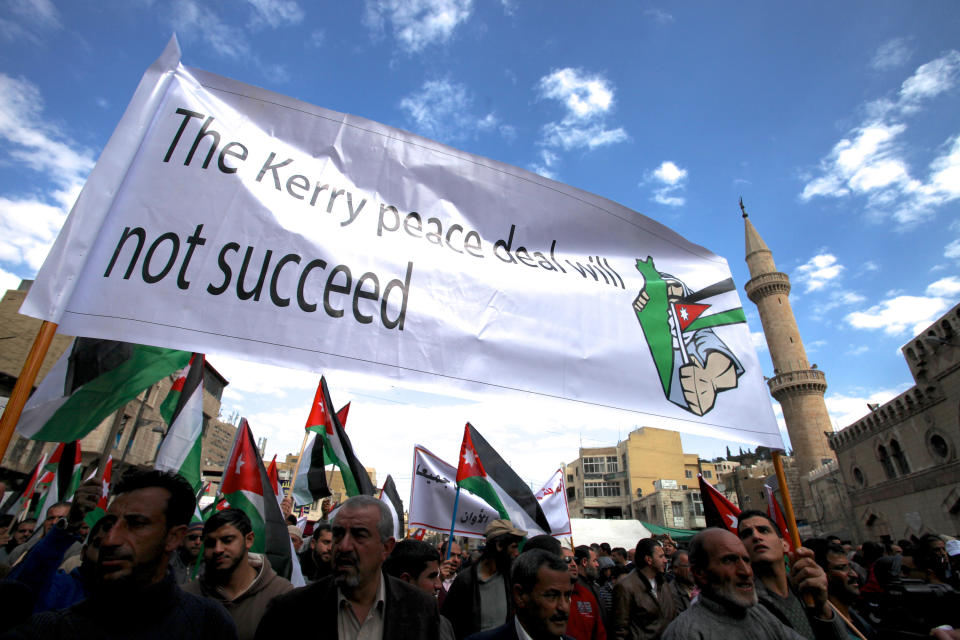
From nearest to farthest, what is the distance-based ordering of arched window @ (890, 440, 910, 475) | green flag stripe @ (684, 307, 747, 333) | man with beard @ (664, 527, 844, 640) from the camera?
1. man with beard @ (664, 527, 844, 640)
2. green flag stripe @ (684, 307, 747, 333)
3. arched window @ (890, 440, 910, 475)

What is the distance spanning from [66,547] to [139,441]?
38.9 meters

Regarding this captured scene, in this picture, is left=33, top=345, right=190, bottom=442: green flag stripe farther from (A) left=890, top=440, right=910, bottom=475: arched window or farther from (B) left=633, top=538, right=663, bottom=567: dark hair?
(A) left=890, top=440, right=910, bottom=475: arched window

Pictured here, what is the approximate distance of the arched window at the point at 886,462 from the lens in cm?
2733

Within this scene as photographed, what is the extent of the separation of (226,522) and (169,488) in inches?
54.4

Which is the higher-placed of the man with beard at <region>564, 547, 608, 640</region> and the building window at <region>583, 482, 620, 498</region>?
the building window at <region>583, 482, 620, 498</region>

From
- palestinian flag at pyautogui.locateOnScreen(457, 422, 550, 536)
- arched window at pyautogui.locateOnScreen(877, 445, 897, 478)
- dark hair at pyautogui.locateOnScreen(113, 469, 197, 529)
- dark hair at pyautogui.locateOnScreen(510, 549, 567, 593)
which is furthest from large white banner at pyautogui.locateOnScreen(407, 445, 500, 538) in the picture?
arched window at pyautogui.locateOnScreen(877, 445, 897, 478)

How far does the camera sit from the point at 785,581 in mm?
2775

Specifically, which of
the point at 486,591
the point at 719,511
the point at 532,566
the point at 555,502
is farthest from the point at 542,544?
the point at 555,502

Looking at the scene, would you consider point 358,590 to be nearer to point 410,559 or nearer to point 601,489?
point 410,559

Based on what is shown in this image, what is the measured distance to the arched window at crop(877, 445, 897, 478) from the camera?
2733 cm

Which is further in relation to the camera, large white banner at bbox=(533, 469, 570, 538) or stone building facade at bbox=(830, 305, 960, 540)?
stone building facade at bbox=(830, 305, 960, 540)

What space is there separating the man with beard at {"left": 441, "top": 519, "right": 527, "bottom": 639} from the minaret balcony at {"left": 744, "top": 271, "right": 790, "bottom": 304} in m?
55.2

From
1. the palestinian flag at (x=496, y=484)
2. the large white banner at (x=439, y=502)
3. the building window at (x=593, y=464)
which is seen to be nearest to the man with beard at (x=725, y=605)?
the palestinian flag at (x=496, y=484)

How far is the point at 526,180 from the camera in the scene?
12.0ft
